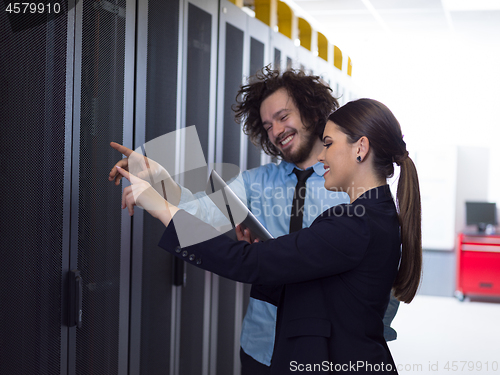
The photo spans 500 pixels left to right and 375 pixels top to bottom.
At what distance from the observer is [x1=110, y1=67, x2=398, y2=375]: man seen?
5.58 ft

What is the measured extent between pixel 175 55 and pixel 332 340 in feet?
4.45

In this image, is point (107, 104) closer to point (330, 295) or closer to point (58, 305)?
point (58, 305)

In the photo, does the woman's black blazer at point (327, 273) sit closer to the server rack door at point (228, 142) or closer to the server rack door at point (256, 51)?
the server rack door at point (228, 142)

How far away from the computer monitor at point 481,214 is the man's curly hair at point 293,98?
4.77 metres

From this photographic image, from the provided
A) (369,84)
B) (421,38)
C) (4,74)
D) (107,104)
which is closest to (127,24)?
(107,104)

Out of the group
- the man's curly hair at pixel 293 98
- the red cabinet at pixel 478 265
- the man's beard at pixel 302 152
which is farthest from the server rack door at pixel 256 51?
the red cabinet at pixel 478 265

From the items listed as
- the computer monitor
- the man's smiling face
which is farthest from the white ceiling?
the man's smiling face

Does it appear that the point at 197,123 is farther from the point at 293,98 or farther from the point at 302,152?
the point at 302,152

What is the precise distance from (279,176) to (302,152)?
0.13 m

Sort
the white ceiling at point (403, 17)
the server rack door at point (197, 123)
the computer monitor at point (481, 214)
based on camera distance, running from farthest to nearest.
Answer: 1. the computer monitor at point (481, 214)
2. the white ceiling at point (403, 17)
3. the server rack door at point (197, 123)

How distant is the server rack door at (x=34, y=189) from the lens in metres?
1.22

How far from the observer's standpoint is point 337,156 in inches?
47.3

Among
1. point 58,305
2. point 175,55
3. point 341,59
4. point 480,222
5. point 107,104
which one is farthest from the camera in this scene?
point 480,222

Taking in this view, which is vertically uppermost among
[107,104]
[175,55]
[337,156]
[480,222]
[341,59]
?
[341,59]
